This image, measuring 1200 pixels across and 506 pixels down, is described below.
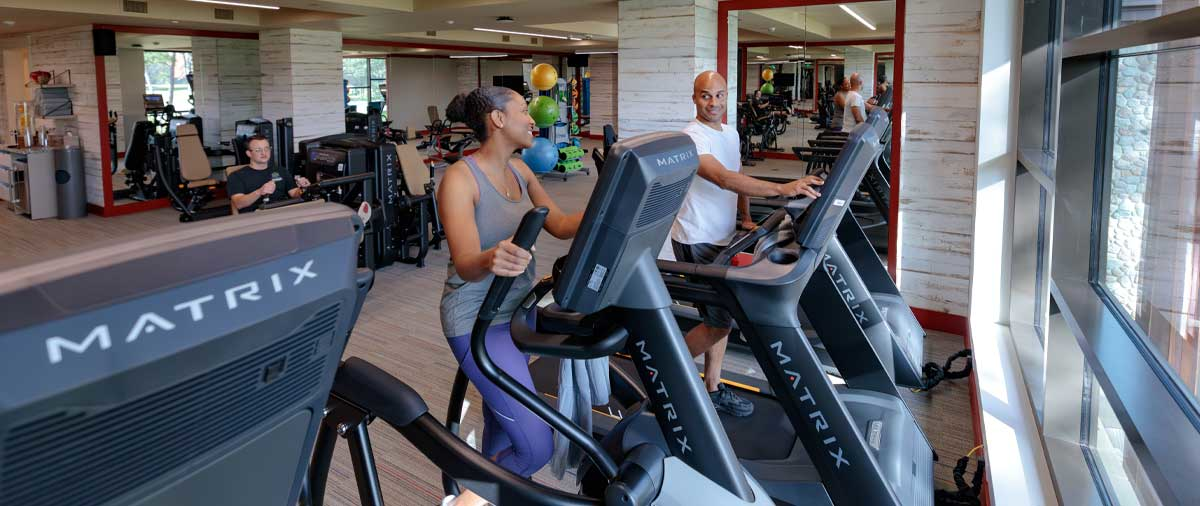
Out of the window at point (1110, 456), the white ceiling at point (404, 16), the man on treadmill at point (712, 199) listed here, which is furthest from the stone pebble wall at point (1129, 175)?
the white ceiling at point (404, 16)

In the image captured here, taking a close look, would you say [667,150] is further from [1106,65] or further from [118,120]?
[118,120]

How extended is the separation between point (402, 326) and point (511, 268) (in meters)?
3.65

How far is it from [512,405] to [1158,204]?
171cm

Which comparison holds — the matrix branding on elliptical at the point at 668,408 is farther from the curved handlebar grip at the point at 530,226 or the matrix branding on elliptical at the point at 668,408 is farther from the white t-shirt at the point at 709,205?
the white t-shirt at the point at 709,205

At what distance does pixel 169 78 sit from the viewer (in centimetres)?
1264

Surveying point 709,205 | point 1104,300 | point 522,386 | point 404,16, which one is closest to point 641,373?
point 522,386

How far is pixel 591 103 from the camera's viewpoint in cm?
2030

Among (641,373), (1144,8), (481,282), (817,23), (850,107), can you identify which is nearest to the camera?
(641,373)

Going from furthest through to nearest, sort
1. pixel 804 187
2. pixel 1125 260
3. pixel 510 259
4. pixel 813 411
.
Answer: pixel 804 187
pixel 813 411
pixel 1125 260
pixel 510 259

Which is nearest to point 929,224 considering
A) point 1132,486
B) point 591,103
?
point 1132,486

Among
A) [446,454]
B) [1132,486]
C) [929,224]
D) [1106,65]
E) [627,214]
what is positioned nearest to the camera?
[446,454]

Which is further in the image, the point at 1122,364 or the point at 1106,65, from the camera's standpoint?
the point at 1106,65

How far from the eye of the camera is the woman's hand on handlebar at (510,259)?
172cm

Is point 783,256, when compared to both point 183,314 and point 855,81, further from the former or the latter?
point 855,81
